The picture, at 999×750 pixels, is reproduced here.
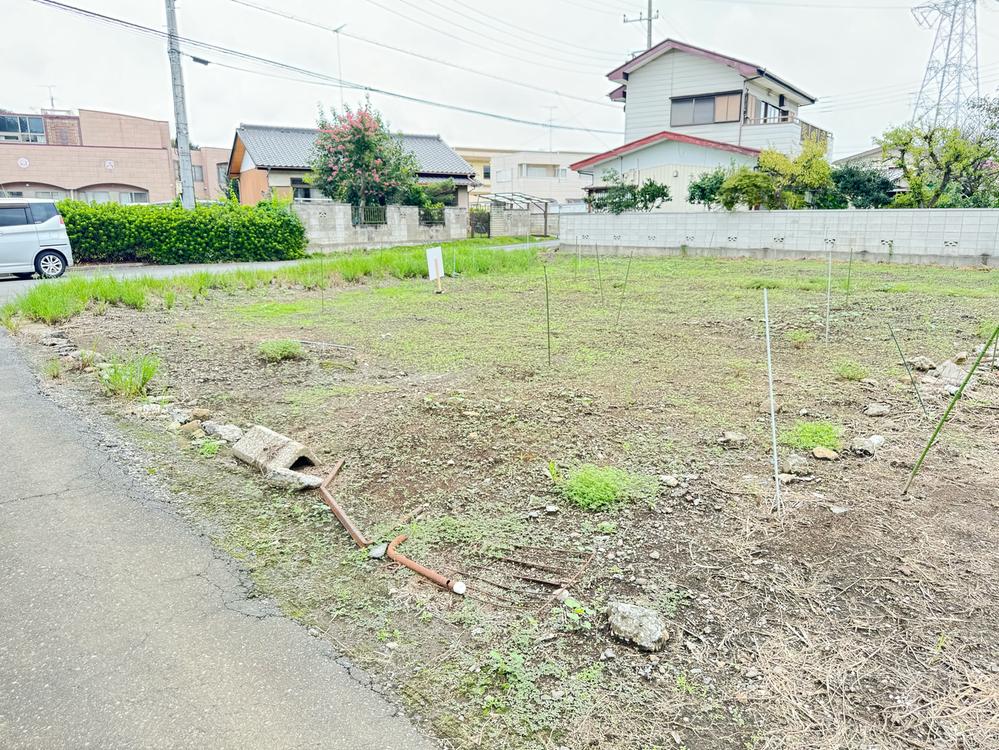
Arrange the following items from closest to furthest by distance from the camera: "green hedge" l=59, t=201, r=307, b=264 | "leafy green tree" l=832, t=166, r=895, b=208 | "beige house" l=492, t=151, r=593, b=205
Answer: "green hedge" l=59, t=201, r=307, b=264, "leafy green tree" l=832, t=166, r=895, b=208, "beige house" l=492, t=151, r=593, b=205

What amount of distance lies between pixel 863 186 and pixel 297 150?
58.4 feet

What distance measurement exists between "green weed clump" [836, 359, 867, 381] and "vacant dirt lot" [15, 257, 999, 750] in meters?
0.02

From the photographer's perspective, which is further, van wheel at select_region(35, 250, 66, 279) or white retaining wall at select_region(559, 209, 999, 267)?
white retaining wall at select_region(559, 209, 999, 267)

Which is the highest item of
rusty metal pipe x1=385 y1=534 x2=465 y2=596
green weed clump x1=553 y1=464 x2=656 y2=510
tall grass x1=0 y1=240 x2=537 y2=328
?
tall grass x1=0 y1=240 x2=537 y2=328

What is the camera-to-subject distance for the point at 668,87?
20.5 m

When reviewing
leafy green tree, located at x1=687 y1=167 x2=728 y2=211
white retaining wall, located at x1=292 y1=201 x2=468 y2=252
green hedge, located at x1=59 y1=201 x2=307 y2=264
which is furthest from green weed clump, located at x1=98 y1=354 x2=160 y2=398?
leafy green tree, located at x1=687 y1=167 x2=728 y2=211

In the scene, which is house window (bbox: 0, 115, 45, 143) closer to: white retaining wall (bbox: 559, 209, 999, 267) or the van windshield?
the van windshield

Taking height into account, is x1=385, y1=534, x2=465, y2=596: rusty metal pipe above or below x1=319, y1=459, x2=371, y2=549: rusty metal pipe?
below

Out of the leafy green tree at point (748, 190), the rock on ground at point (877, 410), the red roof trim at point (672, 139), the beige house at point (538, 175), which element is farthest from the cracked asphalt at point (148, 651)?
the beige house at point (538, 175)

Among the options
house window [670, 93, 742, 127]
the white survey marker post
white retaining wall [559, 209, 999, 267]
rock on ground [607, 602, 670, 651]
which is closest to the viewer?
rock on ground [607, 602, 670, 651]

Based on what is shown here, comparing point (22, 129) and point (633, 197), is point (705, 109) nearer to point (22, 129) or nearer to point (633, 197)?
point (633, 197)

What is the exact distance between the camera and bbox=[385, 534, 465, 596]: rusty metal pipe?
2.15 m

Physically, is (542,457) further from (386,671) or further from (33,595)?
(33,595)

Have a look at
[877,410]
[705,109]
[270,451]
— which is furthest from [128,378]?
[705,109]
